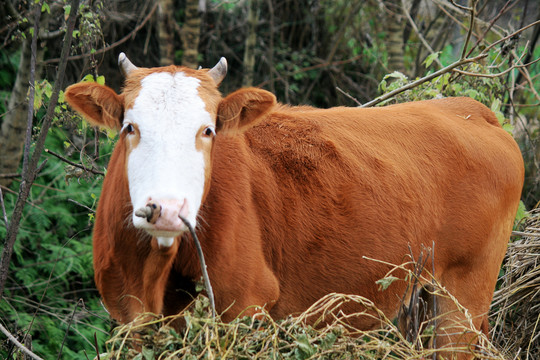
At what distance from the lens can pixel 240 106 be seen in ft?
12.8

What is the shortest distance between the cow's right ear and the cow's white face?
0.16m

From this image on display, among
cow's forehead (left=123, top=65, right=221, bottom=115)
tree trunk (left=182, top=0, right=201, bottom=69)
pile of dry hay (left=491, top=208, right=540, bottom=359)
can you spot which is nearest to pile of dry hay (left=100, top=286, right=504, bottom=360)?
cow's forehead (left=123, top=65, right=221, bottom=115)

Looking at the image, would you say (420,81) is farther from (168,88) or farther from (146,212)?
(146,212)

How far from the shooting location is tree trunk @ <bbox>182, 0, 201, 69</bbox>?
8398 mm

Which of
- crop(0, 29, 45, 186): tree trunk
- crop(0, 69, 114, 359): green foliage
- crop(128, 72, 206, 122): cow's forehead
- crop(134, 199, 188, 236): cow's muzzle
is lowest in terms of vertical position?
crop(0, 69, 114, 359): green foliage

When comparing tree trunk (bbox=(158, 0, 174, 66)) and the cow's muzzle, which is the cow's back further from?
tree trunk (bbox=(158, 0, 174, 66))

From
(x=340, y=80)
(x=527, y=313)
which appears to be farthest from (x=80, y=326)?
(x=340, y=80)

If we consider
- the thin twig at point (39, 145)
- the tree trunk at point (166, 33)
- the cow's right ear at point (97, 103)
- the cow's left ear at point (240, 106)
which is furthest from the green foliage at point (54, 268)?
the cow's left ear at point (240, 106)

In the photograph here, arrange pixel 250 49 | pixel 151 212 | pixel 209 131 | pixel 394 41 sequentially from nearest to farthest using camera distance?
pixel 151 212, pixel 209 131, pixel 394 41, pixel 250 49

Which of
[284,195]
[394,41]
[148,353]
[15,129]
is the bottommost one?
[15,129]

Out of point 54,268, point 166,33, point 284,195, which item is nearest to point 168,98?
point 284,195

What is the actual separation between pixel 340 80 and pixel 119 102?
7.83 metres

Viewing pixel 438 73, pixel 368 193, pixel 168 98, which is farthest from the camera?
pixel 438 73

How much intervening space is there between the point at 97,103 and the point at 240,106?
34.8 inches
